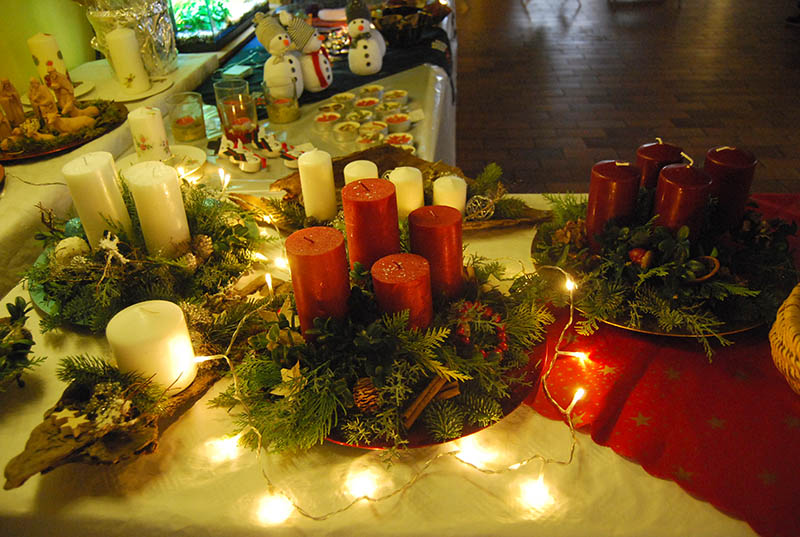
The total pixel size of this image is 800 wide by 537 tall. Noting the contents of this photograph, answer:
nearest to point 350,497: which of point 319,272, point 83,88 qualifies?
point 319,272

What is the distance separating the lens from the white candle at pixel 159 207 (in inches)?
35.1

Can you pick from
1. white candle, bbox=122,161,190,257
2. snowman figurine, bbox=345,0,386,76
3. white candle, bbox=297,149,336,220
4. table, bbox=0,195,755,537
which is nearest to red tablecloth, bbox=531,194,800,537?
table, bbox=0,195,755,537

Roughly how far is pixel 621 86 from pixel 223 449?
4071mm

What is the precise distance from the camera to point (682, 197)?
32.2 inches

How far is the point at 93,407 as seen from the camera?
2.25ft

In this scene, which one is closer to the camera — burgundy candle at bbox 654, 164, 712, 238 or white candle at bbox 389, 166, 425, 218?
burgundy candle at bbox 654, 164, 712, 238

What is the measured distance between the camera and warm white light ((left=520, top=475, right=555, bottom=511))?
2.16 ft

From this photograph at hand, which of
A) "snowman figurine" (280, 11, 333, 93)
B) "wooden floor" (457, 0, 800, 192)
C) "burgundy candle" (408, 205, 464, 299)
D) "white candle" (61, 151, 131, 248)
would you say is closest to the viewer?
"burgundy candle" (408, 205, 464, 299)

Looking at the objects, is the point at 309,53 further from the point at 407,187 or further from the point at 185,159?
the point at 407,187

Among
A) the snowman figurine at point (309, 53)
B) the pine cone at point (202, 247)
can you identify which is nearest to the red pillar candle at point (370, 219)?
the pine cone at point (202, 247)

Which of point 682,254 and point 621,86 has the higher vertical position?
point 682,254

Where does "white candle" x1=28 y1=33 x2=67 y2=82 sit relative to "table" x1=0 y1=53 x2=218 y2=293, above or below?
above

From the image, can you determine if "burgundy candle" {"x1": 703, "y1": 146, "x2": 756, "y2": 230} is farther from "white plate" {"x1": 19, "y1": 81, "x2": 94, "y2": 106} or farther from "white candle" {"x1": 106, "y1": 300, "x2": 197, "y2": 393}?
"white plate" {"x1": 19, "y1": 81, "x2": 94, "y2": 106}

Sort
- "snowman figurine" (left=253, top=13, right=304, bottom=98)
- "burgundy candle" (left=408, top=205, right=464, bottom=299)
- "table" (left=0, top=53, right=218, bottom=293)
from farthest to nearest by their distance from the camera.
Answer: "snowman figurine" (left=253, top=13, right=304, bottom=98)
"table" (left=0, top=53, right=218, bottom=293)
"burgundy candle" (left=408, top=205, right=464, bottom=299)
